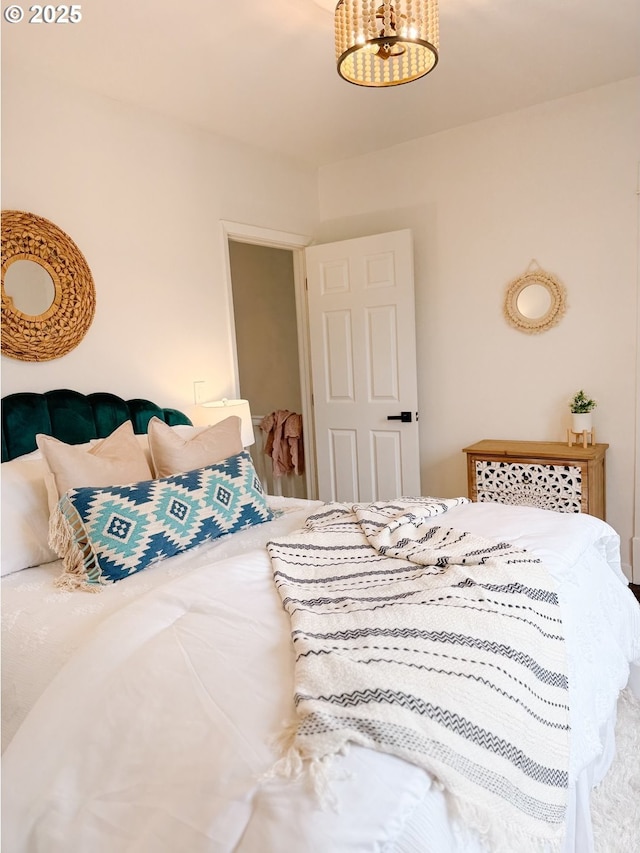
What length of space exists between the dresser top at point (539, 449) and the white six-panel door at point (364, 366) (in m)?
0.54

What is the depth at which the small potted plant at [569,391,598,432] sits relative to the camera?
11.1 feet

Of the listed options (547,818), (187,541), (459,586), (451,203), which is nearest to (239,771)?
(547,818)

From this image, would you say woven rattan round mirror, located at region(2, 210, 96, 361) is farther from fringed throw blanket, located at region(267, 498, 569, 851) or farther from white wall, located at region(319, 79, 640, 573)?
white wall, located at region(319, 79, 640, 573)

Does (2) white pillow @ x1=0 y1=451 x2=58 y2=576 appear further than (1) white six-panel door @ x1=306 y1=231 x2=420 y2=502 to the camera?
No

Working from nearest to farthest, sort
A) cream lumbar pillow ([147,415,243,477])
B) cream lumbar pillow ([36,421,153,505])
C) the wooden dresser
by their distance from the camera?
cream lumbar pillow ([36,421,153,505]) → cream lumbar pillow ([147,415,243,477]) → the wooden dresser

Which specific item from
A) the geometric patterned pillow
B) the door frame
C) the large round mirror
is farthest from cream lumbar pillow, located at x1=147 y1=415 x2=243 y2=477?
the large round mirror

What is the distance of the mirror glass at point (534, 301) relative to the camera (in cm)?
355

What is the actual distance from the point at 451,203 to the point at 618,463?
189 cm

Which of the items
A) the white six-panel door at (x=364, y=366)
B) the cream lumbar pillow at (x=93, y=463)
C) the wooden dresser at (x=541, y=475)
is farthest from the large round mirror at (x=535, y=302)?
the cream lumbar pillow at (x=93, y=463)

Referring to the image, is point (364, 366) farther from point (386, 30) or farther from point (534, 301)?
point (386, 30)

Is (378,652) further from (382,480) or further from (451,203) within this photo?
(451,203)

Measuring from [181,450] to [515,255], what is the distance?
2.43 metres

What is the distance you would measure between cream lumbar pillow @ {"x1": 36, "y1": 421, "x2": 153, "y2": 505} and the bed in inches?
1.0

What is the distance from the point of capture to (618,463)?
3400 millimetres
